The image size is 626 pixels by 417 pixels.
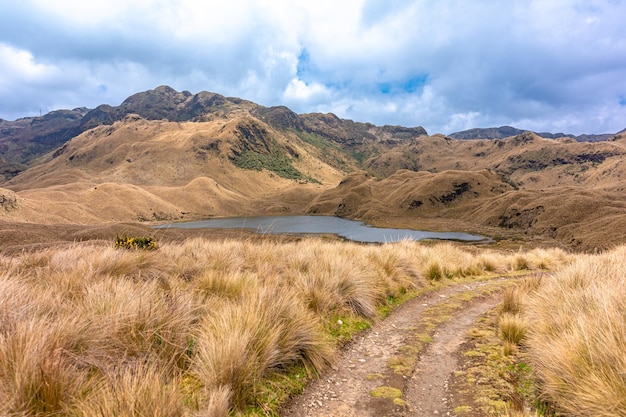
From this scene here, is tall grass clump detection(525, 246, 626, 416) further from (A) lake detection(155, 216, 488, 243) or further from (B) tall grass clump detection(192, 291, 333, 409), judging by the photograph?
(A) lake detection(155, 216, 488, 243)

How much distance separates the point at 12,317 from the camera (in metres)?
3.50

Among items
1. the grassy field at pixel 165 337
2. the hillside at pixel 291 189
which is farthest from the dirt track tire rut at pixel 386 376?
the hillside at pixel 291 189

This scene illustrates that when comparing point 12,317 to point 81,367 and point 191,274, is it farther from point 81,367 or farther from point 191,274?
point 191,274

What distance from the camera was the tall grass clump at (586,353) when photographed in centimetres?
284

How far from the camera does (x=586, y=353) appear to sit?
3.32 meters

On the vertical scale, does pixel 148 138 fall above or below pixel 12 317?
above

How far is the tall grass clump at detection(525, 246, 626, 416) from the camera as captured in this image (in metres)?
2.84

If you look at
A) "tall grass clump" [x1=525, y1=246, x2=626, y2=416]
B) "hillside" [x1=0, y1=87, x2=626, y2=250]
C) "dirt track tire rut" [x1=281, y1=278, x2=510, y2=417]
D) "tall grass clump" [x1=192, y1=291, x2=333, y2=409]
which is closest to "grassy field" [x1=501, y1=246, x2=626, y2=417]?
"tall grass clump" [x1=525, y1=246, x2=626, y2=416]

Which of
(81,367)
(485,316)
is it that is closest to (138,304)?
(81,367)

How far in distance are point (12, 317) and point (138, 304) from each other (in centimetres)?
120

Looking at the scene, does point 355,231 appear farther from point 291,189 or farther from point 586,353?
point 291,189

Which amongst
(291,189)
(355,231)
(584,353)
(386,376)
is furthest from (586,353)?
(291,189)

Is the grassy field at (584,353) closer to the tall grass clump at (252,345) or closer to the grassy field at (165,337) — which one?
the grassy field at (165,337)

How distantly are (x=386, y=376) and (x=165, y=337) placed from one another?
2942mm
